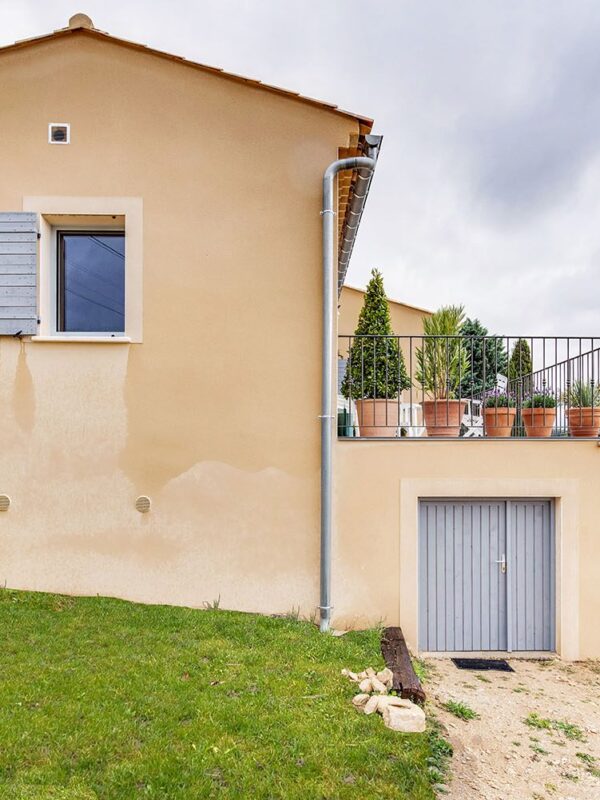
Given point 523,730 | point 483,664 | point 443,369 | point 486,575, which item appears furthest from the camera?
point 443,369

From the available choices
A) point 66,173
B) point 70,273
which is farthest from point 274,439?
point 66,173

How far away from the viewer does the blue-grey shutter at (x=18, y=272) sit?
227 inches

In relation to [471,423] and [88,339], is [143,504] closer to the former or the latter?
[88,339]

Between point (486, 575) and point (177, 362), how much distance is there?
456cm

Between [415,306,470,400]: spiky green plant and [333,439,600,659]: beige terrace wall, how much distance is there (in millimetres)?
985

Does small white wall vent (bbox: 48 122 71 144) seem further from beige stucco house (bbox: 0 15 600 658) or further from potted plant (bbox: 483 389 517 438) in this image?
potted plant (bbox: 483 389 517 438)

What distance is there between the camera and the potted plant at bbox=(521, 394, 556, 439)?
245 inches

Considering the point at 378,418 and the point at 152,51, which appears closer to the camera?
the point at 152,51

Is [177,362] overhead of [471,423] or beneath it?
overhead

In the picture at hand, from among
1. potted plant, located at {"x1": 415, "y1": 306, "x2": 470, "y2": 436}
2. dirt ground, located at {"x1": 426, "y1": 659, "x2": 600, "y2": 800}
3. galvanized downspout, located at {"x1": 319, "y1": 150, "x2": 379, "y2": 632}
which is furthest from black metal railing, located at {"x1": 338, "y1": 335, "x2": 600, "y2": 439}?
dirt ground, located at {"x1": 426, "y1": 659, "x2": 600, "y2": 800}

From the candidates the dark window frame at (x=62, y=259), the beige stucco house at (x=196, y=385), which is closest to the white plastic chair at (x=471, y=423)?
the beige stucco house at (x=196, y=385)

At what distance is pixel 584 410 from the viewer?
20.1 ft

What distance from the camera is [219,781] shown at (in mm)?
2949

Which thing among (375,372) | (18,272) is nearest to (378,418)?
(375,372)
